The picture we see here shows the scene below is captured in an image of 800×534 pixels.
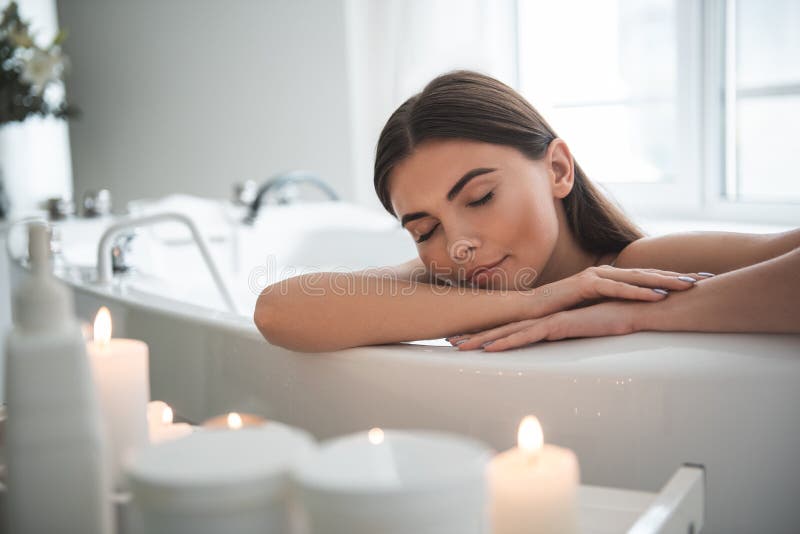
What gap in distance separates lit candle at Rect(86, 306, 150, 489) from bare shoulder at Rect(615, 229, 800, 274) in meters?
0.73

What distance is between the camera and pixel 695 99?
8.14ft

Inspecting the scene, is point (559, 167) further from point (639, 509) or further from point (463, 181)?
point (639, 509)

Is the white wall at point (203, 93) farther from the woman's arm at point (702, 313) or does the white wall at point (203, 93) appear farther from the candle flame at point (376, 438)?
the candle flame at point (376, 438)

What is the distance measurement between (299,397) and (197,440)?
0.56 meters

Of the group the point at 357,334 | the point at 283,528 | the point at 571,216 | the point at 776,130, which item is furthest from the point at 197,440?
the point at 776,130

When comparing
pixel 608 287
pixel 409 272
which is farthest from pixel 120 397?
pixel 409 272

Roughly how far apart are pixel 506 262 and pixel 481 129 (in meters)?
0.20

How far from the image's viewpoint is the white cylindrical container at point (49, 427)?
471 millimetres

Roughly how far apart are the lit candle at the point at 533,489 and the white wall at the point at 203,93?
2840mm

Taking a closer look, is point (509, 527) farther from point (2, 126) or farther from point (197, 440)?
point (2, 126)

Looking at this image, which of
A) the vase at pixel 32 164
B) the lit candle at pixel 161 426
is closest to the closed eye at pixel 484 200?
the lit candle at pixel 161 426

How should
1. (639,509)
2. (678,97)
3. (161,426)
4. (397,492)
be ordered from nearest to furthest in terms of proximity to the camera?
1. (397,492)
2. (639,509)
3. (161,426)
4. (678,97)

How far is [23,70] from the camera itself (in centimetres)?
283

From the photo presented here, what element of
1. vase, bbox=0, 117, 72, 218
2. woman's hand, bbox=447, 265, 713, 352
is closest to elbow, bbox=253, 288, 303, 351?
woman's hand, bbox=447, 265, 713, 352
